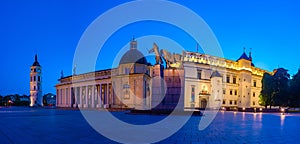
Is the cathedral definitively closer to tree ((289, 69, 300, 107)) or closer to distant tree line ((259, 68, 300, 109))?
distant tree line ((259, 68, 300, 109))

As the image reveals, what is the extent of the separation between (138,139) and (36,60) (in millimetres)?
131482

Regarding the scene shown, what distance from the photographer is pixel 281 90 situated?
56312 millimetres

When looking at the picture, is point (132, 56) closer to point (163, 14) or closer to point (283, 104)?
point (283, 104)

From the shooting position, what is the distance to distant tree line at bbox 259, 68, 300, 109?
53.0 metres

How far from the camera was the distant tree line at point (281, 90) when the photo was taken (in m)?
53.0

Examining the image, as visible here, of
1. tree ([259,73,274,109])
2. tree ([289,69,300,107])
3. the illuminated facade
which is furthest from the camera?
the illuminated facade

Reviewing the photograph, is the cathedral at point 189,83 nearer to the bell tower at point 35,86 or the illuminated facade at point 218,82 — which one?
the illuminated facade at point 218,82

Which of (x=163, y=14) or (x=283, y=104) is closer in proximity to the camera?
(x=163, y=14)

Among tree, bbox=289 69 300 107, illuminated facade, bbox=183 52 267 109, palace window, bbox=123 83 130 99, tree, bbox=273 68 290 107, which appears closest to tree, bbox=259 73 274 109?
tree, bbox=273 68 290 107

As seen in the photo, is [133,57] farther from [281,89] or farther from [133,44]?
[281,89]

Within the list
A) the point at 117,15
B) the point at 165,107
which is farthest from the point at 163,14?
the point at 165,107

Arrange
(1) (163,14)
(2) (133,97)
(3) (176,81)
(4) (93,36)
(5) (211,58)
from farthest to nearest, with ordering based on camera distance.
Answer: (5) (211,58), (2) (133,97), (3) (176,81), (1) (163,14), (4) (93,36)

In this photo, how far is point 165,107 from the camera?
2864 centimetres

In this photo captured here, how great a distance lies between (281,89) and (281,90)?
1.12ft
